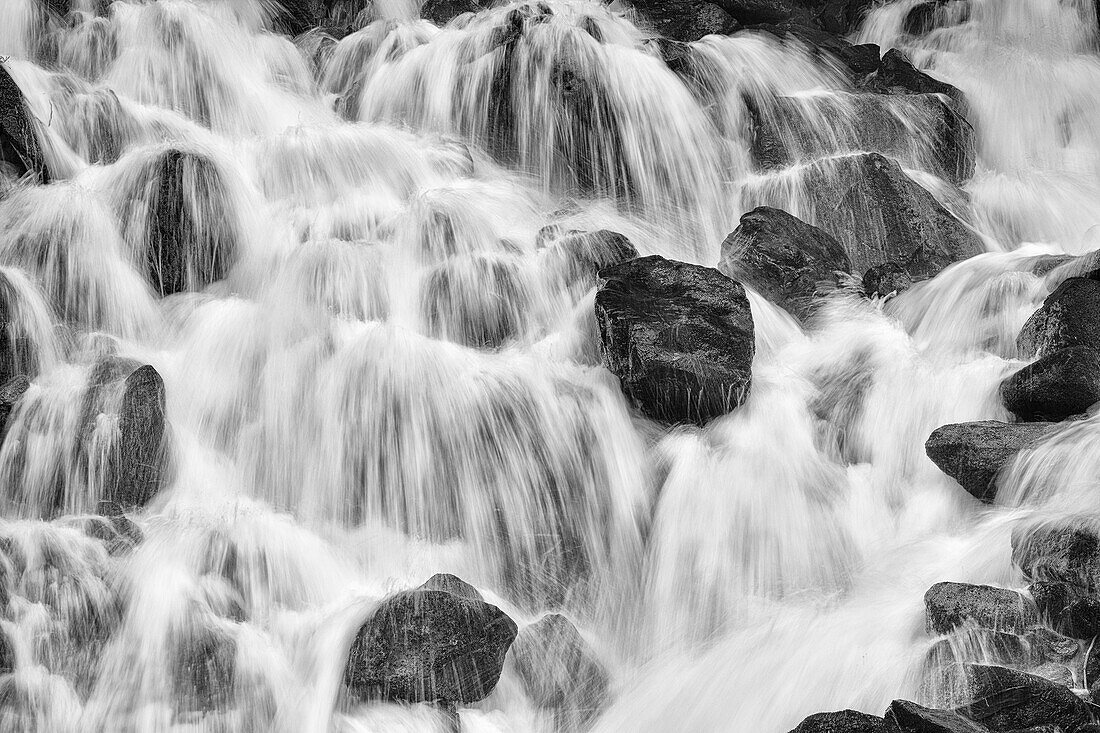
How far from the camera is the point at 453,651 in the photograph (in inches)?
207

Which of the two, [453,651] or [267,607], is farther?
[267,607]

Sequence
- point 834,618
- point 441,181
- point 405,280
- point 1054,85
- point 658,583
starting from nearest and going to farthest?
point 834,618
point 658,583
point 405,280
point 441,181
point 1054,85

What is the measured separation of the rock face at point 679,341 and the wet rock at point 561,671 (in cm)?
167

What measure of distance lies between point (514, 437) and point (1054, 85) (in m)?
8.74

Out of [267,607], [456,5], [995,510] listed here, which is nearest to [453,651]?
[267,607]

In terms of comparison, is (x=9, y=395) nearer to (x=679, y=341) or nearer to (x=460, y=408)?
(x=460, y=408)

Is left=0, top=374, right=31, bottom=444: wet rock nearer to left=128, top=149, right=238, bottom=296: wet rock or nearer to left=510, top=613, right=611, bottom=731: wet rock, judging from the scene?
left=128, top=149, right=238, bottom=296: wet rock

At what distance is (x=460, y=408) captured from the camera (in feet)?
22.9

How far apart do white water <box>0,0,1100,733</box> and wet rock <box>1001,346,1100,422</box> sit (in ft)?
1.04

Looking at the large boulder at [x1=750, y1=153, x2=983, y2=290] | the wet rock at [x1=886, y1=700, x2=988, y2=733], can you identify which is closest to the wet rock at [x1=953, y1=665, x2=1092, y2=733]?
the wet rock at [x1=886, y1=700, x2=988, y2=733]

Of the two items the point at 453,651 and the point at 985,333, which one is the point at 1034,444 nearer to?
the point at 985,333

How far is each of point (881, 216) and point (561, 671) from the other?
17.2ft

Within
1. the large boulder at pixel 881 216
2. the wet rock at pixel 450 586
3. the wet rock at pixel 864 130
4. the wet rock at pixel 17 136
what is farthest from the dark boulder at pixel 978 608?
the wet rock at pixel 17 136

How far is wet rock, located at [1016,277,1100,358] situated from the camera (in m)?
6.86
